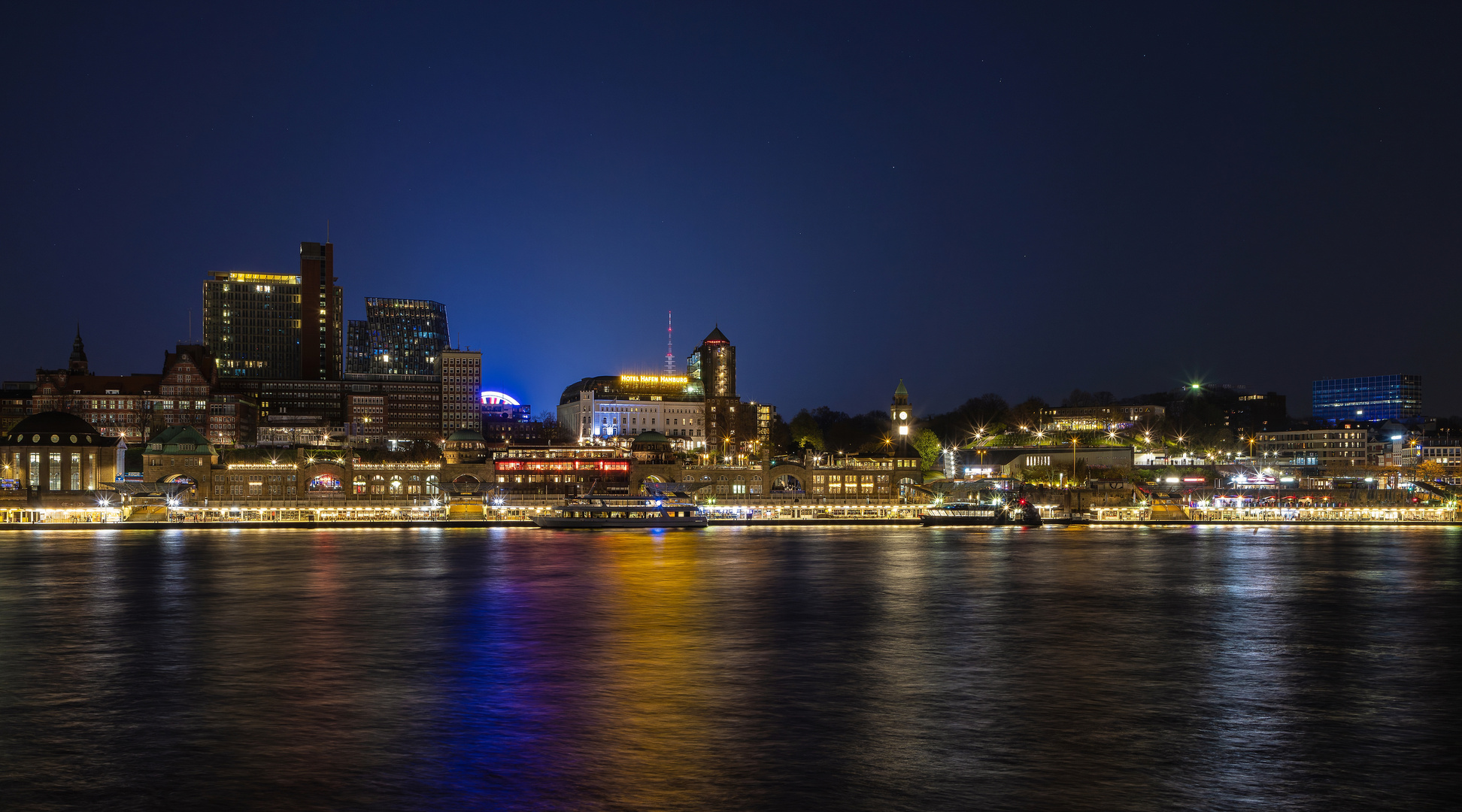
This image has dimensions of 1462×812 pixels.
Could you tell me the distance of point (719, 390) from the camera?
17675 cm

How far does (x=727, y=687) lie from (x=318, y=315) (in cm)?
16960

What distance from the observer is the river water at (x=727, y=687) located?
57.8ft

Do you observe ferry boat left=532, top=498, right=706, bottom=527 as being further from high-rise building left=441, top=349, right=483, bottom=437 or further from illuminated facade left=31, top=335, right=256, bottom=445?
high-rise building left=441, top=349, right=483, bottom=437

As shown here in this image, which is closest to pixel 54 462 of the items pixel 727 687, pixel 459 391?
pixel 459 391

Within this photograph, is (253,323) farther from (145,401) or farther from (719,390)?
(719,390)

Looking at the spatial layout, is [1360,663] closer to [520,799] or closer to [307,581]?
[520,799]

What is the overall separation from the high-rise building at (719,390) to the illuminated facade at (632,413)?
3.13 m

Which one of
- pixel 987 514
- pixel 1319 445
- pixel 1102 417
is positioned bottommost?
pixel 987 514

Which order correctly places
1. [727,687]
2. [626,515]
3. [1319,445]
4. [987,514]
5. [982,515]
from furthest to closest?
[1319,445] < [987,514] < [982,515] < [626,515] < [727,687]

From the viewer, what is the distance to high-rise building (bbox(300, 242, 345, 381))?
17862 centimetres

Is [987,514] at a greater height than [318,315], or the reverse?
[318,315]

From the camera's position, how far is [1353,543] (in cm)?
6738

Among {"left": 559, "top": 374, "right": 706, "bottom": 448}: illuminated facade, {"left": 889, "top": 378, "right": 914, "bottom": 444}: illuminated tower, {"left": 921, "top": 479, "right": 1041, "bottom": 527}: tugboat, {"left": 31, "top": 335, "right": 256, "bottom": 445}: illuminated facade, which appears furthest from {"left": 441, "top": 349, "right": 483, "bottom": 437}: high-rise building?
{"left": 921, "top": 479, "right": 1041, "bottom": 527}: tugboat

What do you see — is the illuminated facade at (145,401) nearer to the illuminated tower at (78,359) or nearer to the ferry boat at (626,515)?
the illuminated tower at (78,359)
